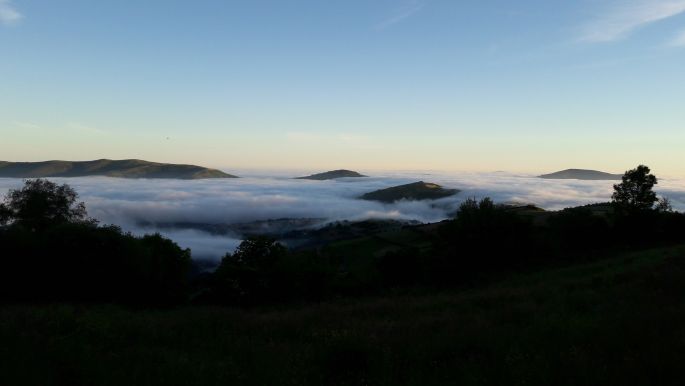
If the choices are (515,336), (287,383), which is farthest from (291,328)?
(515,336)

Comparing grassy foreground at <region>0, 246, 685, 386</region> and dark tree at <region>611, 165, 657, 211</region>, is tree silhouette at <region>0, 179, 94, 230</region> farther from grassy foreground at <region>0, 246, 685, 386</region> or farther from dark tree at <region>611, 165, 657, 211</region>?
dark tree at <region>611, 165, 657, 211</region>

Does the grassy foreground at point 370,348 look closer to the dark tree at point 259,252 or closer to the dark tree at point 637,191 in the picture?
the dark tree at point 259,252

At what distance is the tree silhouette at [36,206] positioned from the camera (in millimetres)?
59594

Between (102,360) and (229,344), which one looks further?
(229,344)

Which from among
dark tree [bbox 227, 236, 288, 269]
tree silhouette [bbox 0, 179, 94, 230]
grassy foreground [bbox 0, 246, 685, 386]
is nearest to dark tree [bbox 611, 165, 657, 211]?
dark tree [bbox 227, 236, 288, 269]

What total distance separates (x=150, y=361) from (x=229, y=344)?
1984 millimetres

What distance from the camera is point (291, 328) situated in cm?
1220

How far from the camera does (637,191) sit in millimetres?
58625

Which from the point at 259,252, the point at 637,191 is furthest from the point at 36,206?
the point at 637,191

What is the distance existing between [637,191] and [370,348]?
6262 centimetres

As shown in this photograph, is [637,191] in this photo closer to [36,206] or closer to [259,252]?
[259,252]

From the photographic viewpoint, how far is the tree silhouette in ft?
196

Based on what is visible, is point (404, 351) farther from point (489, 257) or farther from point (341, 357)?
point (489, 257)

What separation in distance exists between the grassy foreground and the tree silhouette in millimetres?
57091
